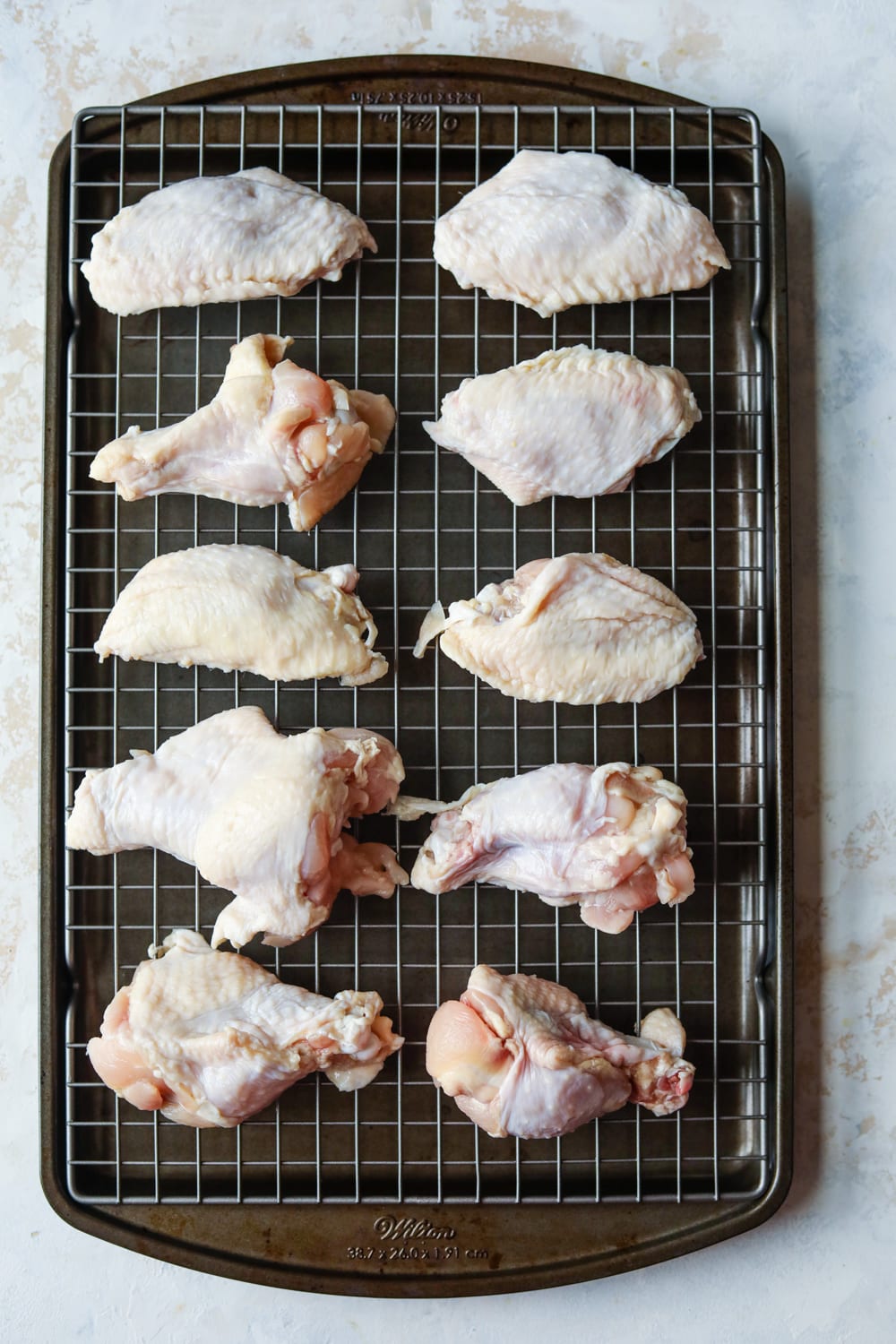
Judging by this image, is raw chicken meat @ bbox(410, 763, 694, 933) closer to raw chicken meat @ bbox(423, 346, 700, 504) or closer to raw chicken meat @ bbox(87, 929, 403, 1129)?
raw chicken meat @ bbox(87, 929, 403, 1129)

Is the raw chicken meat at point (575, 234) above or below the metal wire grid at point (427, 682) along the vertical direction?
above

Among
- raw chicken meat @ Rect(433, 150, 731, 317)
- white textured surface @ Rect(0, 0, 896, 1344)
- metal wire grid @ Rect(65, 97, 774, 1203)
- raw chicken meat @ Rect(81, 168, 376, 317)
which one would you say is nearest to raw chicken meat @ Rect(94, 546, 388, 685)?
metal wire grid @ Rect(65, 97, 774, 1203)

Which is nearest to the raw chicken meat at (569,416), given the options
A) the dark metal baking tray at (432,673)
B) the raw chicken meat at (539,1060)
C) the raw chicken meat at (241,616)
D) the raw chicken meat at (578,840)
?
the dark metal baking tray at (432,673)

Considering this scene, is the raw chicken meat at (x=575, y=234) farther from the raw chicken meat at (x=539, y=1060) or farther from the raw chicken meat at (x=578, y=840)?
the raw chicken meat at (x=539, y=1060)

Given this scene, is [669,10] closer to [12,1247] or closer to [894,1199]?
[894,1199]

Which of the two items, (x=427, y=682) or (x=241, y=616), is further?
(x=427, y=682)

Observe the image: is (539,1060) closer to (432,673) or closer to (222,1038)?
(222,1038)

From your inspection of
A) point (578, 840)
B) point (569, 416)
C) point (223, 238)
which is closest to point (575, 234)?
point (569, 416)

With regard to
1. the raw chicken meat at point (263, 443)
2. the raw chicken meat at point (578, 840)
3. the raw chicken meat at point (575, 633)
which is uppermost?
the raw chicken meat at point (263, 443)
